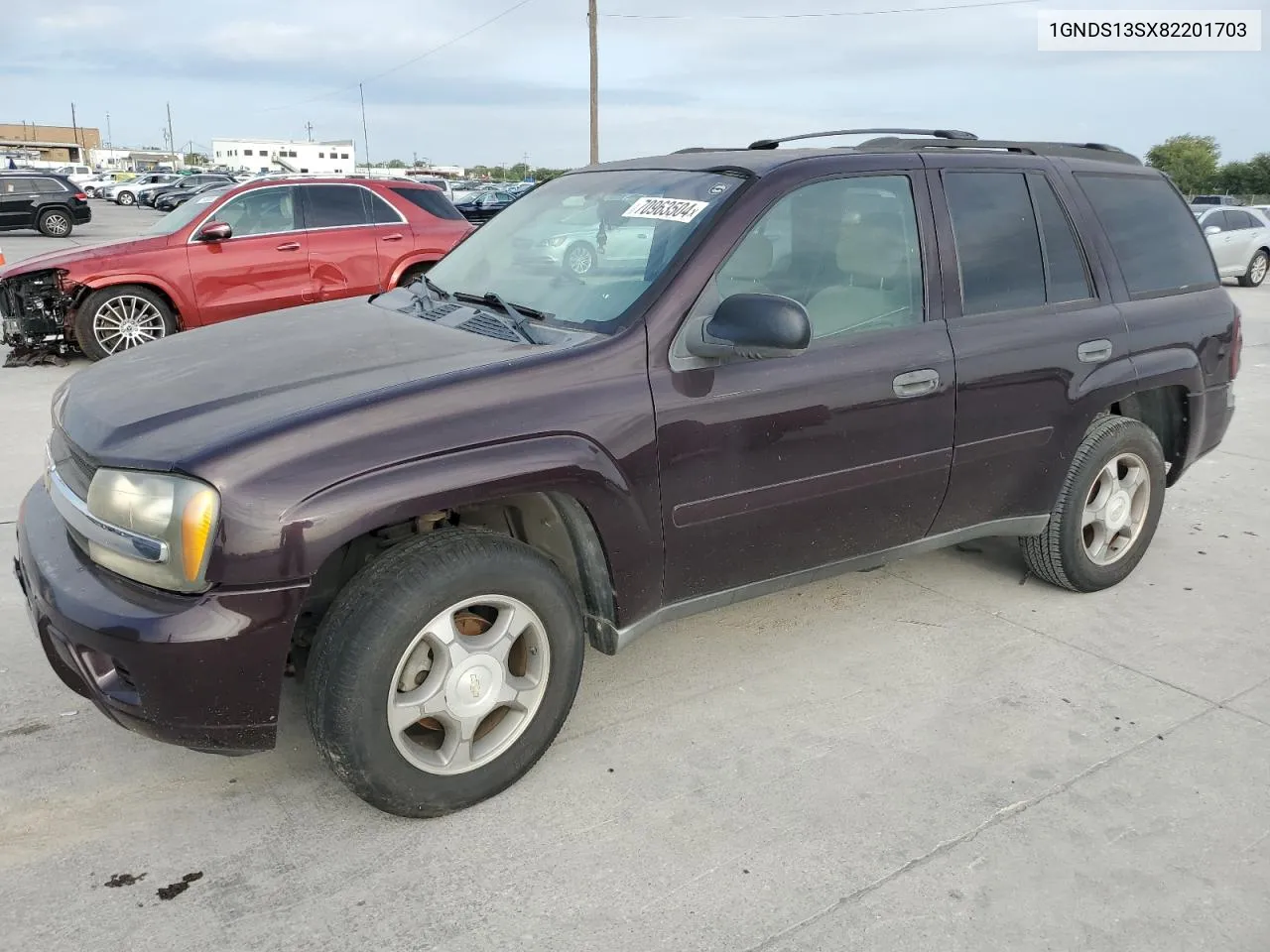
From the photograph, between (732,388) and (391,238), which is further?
(391,238)

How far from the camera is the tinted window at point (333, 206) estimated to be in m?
9.45

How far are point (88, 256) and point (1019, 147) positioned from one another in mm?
7802

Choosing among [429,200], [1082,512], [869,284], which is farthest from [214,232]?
[1082,512]

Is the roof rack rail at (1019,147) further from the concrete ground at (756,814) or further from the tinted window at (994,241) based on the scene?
the concrete ground at (756,814)

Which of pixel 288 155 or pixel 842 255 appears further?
pixel 288 155

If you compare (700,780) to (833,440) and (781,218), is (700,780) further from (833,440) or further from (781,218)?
(781,218)

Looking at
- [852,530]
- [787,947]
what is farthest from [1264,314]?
A: [787,947]

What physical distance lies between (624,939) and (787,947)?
37cm

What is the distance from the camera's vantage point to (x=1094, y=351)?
3.88 m

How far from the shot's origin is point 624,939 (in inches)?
90.7

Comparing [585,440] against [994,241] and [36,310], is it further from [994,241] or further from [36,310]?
[36,310]

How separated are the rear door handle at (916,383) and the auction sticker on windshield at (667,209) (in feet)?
2.83

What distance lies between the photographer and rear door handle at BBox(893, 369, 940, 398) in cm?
333

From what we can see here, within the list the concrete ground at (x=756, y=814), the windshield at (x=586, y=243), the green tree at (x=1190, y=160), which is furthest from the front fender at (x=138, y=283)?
the green tree at (x=1190, y=160)
